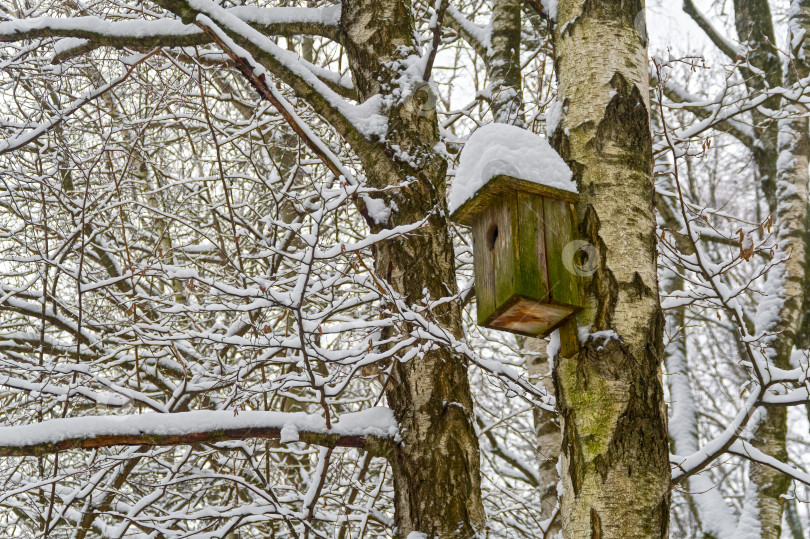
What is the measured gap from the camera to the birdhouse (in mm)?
1925

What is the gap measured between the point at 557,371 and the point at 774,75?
5166 millimetres

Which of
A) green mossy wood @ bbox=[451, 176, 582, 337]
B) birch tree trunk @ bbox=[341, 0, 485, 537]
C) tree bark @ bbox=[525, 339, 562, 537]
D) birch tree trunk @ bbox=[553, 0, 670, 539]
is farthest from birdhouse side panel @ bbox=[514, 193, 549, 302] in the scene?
tree bark @ bbox=[525, 339, 562, 537]

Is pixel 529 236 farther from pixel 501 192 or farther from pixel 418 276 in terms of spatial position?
pixel 418 276

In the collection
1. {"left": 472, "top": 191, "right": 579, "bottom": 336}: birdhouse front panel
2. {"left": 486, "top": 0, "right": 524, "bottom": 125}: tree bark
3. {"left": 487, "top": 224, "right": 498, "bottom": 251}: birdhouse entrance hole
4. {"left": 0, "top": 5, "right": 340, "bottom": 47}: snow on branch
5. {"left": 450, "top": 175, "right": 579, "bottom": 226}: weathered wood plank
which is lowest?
{"left": 472, "top": 191, "right": 579, "bottom": 336}: birdhouse front panel

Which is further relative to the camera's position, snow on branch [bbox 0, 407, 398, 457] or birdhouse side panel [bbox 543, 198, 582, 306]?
snow on branch [bbox 0, 407, 398, 457]

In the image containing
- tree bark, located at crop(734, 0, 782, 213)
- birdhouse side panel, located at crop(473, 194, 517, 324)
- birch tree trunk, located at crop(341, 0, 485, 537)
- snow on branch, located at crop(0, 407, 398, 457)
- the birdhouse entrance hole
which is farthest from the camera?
tree bark, located at crop(734, 0, 782, 213)

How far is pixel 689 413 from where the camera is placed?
4.96m

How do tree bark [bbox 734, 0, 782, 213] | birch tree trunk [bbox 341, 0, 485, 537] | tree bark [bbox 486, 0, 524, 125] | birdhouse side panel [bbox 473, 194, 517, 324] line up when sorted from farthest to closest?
tree bark [bbox 734, 0, 782, 213]
tree bark [bbox 486, 0, 524, 125]
birch tree trunk [bbox 341, 0, 485, 537]
birdhouse side panel [bbox 473, 194, 517, 324]

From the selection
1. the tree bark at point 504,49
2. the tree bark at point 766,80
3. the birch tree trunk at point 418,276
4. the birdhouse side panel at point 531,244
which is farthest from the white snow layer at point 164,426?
the tree bark at point 766,80

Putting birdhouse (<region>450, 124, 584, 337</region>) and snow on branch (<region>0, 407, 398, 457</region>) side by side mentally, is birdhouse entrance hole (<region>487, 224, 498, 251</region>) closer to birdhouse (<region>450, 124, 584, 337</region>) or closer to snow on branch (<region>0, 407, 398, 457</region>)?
birdhouse (<region>450, 124, 584, 337</region>)

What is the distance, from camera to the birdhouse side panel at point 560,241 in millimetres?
1926

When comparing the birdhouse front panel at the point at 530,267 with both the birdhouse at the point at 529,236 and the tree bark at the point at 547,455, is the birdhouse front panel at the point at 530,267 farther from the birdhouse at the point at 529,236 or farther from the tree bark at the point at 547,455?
the tree bark at the point at 547,455

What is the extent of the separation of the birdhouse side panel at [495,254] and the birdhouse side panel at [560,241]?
95 millimetres

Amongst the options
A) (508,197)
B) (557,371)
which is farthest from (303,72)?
(557,371)
